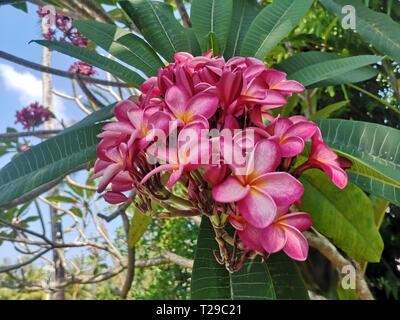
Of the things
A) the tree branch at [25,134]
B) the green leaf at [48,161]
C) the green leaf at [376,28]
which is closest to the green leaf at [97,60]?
the green leaf at [48,161]

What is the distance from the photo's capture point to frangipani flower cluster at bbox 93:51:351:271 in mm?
328

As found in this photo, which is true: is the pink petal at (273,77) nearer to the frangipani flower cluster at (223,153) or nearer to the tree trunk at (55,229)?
the frangipani flower cluster at (223,153)

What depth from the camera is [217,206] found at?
14.3 inches

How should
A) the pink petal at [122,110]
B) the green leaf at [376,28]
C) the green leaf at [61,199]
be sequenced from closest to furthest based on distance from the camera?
the pink petal at [122,110] < the green leaf at [376,28] < the green leaf at [61,199]

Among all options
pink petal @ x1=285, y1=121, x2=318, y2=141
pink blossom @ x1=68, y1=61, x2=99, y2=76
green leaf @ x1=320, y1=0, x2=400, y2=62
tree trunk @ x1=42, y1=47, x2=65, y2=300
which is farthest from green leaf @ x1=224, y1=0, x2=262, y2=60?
tree trunk @ x1=42, y1=47, x2=65, y2=300

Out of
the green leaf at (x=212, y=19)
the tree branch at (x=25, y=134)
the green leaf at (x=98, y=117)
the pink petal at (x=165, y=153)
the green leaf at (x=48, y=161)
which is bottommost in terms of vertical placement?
the pink petal at (x=165, y=153)

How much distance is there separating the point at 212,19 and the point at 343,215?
465 mm

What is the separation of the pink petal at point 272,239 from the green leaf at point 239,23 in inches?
19.2

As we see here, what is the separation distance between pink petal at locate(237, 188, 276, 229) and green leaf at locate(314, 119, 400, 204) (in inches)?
7.2

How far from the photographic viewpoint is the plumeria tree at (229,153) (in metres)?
0.34

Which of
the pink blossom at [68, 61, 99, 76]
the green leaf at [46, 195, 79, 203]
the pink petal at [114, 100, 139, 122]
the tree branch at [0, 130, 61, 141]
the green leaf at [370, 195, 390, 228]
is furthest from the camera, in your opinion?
the green leaf at [46, 195, 79, 203]

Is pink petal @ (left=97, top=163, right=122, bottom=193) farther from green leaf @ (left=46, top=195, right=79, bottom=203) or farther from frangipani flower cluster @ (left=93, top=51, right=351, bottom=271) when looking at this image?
green leaf @ (left=46, top=195, right=79, bottom=203)
